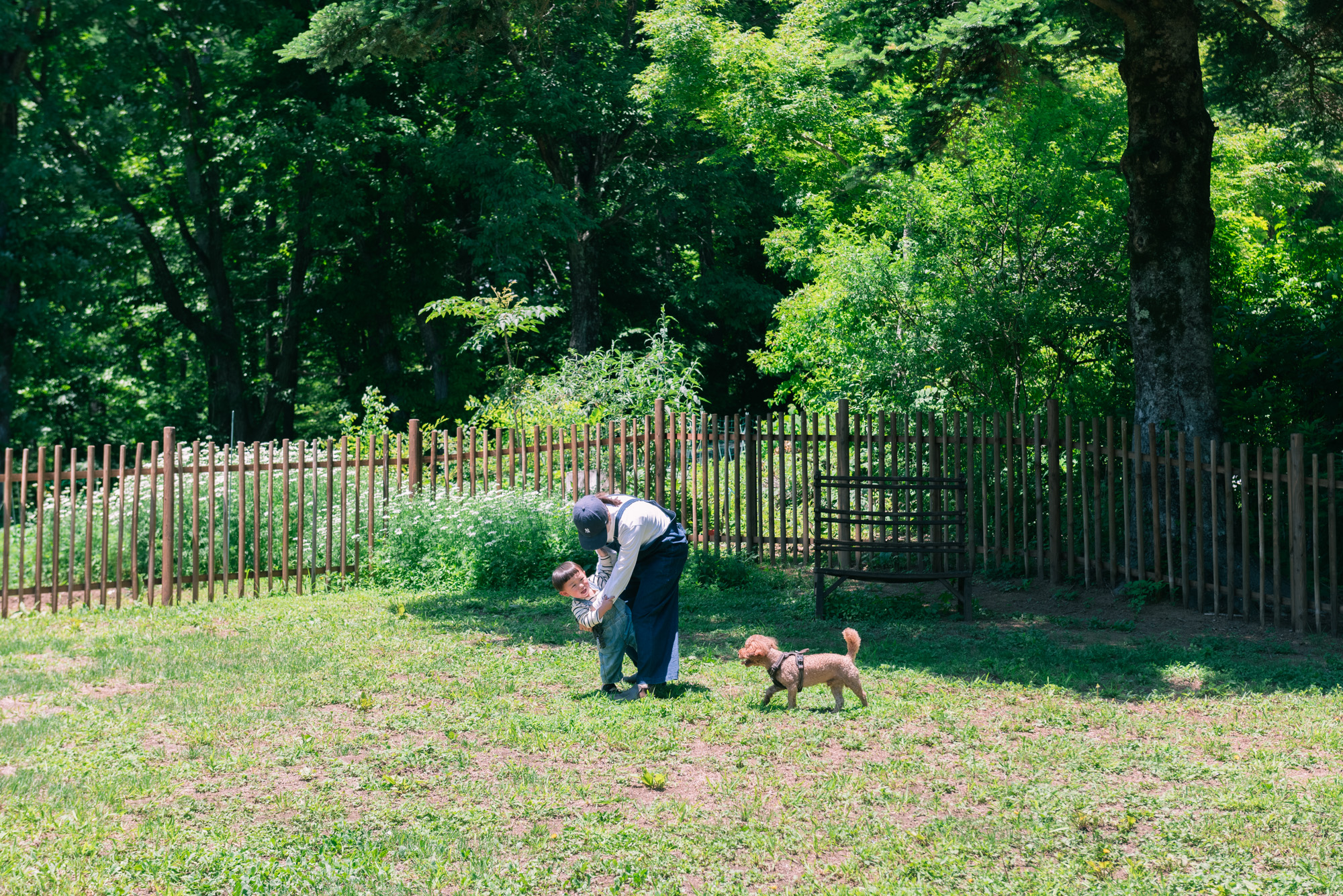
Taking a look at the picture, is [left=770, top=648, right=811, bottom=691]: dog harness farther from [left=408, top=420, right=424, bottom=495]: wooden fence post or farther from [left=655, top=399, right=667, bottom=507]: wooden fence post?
[left=408, top=420, right=424, bottom=495]: wooden fence post

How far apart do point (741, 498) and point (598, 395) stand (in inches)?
128

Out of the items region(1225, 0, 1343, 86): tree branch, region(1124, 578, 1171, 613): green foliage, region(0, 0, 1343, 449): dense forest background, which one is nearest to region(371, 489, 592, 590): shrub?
region(0, 0, 1343, 449): dense forest background

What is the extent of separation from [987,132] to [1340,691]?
8194 mm

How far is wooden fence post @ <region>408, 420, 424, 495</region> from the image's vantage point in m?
13.0

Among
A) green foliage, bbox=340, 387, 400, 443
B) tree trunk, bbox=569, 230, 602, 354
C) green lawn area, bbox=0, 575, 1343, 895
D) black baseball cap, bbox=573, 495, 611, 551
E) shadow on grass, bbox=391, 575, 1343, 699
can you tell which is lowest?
green lawn area, bbox=0, 575, 1343, 895

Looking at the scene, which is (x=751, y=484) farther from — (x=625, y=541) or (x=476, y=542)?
(x=625, y=541)

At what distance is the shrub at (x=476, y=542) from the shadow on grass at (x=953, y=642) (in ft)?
1.48

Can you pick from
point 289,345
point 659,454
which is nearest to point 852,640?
point 659,454

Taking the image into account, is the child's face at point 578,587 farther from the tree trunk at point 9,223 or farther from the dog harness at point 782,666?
the tree trunk at point 9,223

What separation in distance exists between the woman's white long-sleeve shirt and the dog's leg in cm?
153

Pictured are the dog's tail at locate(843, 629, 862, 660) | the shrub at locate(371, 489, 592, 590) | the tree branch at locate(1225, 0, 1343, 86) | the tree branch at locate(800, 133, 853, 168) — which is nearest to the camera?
the dog's tail at locate(843, 629, 862, 660)

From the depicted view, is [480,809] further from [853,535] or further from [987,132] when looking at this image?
[987,132]

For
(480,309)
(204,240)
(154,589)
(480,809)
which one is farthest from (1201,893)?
(204,240)

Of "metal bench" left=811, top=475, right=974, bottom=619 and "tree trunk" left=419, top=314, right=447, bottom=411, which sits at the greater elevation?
"tree trunk" left=419, top=314, right=447, bottom=411
